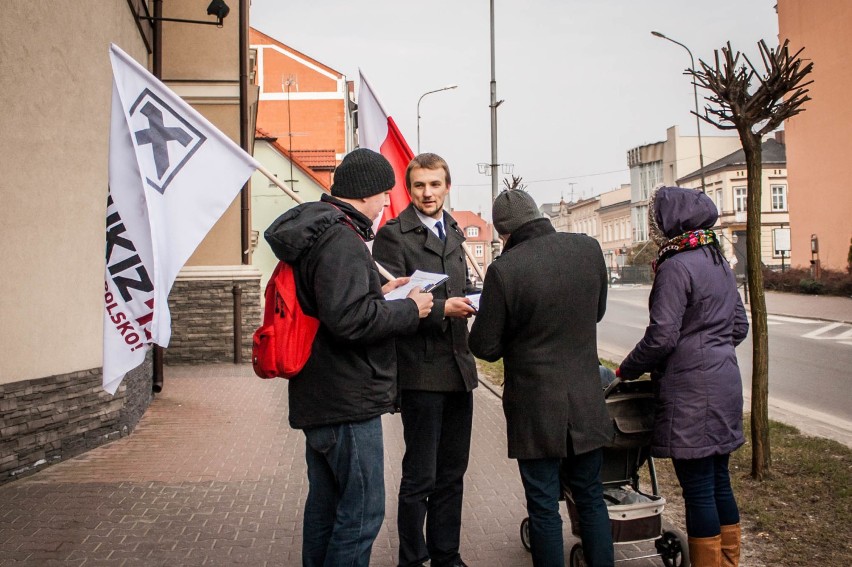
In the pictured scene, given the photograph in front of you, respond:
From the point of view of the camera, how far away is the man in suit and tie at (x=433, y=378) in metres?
4.09

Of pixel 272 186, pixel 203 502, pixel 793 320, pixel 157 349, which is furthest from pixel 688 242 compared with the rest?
pixel 272 186

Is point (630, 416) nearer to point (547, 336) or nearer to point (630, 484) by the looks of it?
point (630, 484)

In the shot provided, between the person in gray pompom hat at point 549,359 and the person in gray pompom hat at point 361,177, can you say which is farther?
the person in gray pompom hat at point 549,359

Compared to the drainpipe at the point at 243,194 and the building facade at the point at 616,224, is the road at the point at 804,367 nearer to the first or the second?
the drainpipe at the point at 243,194

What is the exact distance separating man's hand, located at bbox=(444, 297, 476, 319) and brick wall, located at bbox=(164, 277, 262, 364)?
428 inches

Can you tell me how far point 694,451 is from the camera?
386 centimetres

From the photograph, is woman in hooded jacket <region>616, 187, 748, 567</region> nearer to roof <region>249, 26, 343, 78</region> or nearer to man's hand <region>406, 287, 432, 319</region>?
man's hand <region>406, 287, 432, 319</region>

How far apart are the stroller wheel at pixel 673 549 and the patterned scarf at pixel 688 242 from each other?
141 cm

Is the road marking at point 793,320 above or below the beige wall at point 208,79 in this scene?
below

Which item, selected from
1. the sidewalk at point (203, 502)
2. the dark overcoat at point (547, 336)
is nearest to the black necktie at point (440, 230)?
the dark overcoat at point (547, 336)

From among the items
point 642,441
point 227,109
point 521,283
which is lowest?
point 642,441

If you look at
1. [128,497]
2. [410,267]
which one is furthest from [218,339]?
[410,267]

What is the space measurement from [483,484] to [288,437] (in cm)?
265

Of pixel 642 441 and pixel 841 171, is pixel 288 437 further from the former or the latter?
pixel 841 171
